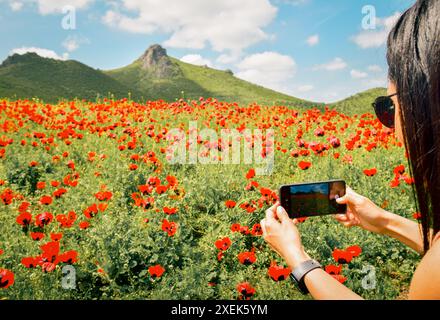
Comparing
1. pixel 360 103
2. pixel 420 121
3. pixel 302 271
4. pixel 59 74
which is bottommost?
pixel 302 271

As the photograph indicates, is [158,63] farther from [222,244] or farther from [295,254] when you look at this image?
[295,254]

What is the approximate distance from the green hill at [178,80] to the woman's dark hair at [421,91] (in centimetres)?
2259

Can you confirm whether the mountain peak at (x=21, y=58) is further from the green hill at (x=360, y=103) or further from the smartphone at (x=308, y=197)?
the smartphone at (x=308, y=197)

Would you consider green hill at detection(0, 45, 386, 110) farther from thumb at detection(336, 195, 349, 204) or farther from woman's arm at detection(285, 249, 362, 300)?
woman's arm at detection(285, 249, 362, 300)

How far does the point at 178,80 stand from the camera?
106 feet

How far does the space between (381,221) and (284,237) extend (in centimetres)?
68

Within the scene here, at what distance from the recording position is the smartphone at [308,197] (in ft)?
5.94

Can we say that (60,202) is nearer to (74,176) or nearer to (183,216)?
(74,176)

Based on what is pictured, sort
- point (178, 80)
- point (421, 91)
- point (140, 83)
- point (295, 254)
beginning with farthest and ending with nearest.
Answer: point (140, 83) < point (178, 80) < point (295, 254) < point (421, 91)

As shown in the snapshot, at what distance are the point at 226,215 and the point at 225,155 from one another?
168 centimetres

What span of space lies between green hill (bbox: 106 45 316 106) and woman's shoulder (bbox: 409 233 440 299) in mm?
22875

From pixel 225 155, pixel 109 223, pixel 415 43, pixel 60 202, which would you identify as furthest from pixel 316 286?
pixel 225 155

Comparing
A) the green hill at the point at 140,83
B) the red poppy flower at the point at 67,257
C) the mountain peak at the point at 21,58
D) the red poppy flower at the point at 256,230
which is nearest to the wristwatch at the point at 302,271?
the red poppy flower at the point at 256,230

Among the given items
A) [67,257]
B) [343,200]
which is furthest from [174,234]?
[343,200]
